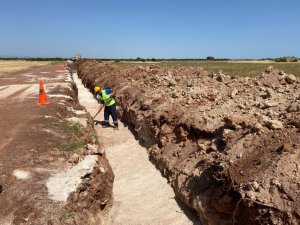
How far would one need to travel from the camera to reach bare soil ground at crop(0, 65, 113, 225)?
17.0 feet

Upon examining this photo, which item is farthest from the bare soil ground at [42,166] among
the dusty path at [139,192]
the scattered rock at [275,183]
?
the scattered rock at [275,183]

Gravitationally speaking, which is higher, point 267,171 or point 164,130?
point 267,171

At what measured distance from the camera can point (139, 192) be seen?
7.45 m

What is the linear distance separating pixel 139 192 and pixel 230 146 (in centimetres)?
252

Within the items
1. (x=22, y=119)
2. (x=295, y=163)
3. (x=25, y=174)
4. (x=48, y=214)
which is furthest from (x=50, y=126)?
(x=295, y=163)

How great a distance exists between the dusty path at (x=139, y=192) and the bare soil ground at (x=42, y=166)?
1.42ft

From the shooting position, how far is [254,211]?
4.61m

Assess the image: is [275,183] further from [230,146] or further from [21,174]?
[21,174]

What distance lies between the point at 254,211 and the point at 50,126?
6235mm

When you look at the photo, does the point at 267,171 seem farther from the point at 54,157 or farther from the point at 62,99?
the point at 62,99

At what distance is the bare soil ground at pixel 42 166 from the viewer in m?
5.19

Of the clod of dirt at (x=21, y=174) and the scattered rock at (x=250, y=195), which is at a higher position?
the scattered rock at (x=250, y=195)

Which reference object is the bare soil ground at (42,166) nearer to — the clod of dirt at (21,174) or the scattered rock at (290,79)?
the clod of dirt at (21,174)

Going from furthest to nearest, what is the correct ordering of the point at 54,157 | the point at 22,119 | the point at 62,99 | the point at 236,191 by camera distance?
the point at 62,99
the point at 22,119
the point at 54,157
the point at 236,191
